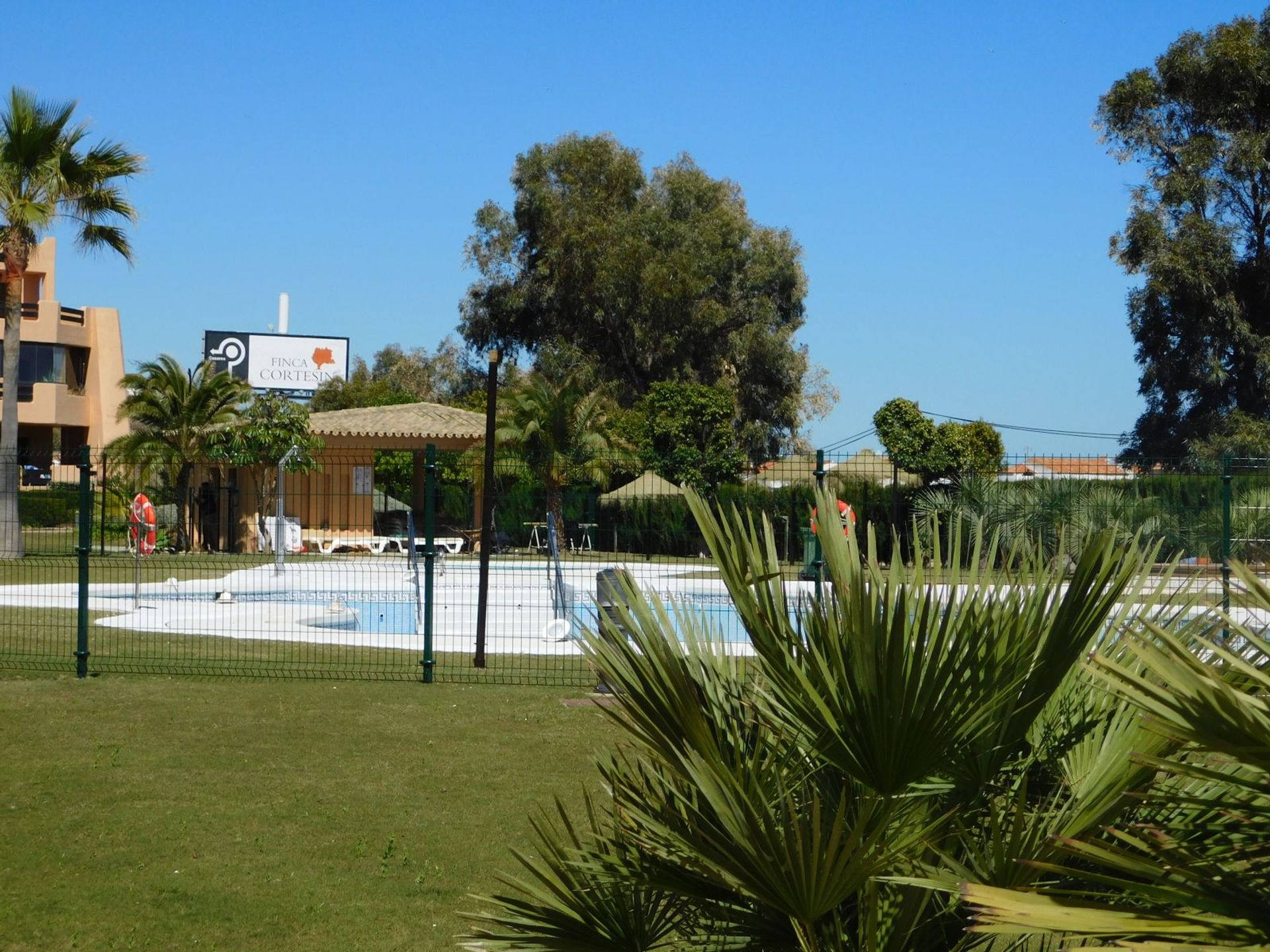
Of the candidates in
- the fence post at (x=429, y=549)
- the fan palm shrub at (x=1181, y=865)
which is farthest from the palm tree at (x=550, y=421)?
the fan palm shrub at (x=1181, y=865)

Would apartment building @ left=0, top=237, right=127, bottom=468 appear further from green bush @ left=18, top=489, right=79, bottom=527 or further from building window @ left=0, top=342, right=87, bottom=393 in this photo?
green bush @ left=18, top=489, right=79, bottom=527

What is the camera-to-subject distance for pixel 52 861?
6836 mm

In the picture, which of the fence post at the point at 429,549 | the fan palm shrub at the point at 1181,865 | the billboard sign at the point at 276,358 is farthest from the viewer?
the billboard sign at the point at 276,358

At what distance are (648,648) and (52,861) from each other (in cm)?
483

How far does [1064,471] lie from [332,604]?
32.5 feet

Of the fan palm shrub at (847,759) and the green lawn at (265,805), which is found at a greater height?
Result: the fan palm shrub at (847,759)

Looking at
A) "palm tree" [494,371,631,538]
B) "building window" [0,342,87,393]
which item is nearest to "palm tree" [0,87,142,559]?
"palm tree" [494,371,631,538]

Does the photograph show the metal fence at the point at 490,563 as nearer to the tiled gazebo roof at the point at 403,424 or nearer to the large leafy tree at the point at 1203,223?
the tiled gazebo roof at the point at 403,424

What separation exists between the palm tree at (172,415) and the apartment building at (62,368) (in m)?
18.2

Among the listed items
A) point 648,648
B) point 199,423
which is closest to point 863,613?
point 648,648

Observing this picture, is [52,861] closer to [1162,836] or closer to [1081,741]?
[1081,741]

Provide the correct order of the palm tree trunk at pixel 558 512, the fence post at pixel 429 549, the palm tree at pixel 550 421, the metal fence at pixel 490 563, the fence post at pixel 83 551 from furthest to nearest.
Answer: the palm tree at pixel 550 421
the palm tree trunk at pixel 558 512
the metal fence at pixel 490 563
the fence post at pixel 83 551
the fence post at pixel 429 549

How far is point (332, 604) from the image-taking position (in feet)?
61.3

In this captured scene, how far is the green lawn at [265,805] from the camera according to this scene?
6.07 meters
